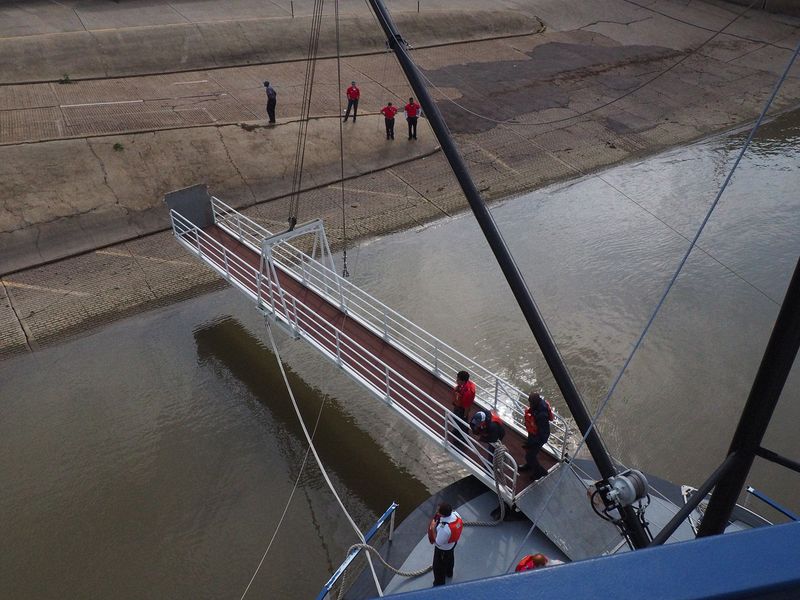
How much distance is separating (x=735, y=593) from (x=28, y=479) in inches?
495

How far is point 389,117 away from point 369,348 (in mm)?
11917

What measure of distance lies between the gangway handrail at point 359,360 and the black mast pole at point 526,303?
1119 millimetres

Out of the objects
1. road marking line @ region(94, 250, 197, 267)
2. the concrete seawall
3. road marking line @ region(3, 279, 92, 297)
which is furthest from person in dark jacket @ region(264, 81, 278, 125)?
road marking line @ region(3, 279, 92, 297)

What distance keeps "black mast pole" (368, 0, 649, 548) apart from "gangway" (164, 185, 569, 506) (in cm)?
91

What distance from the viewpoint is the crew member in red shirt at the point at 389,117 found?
22.2m

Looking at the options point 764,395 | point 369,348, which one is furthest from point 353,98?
point 764,395

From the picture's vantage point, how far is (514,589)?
277 cm

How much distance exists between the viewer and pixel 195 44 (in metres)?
26.2

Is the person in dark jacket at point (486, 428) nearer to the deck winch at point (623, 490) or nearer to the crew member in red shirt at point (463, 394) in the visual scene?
the crew member in red shirt at point (463, 394)

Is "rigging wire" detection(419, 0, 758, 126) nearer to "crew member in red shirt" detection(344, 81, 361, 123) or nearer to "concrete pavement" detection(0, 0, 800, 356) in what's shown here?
"concrete pavement" detection(0, 0, 800, 356)

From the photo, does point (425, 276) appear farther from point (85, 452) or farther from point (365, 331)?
point (85, 452)

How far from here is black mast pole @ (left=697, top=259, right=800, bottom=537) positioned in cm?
593

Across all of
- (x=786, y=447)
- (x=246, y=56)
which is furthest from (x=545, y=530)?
(x=246, y=56)

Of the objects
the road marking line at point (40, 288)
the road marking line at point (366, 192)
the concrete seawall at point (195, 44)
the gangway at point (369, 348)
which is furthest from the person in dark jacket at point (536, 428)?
the concrete seawall at point (195, 44)
